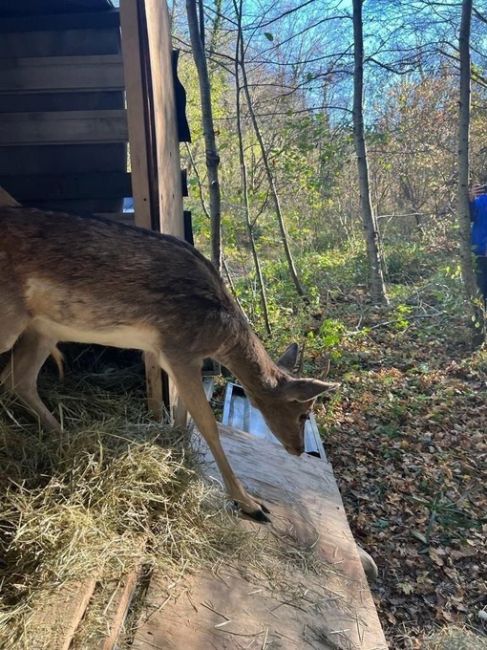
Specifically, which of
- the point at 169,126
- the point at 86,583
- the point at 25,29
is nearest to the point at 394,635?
the point at 86,583

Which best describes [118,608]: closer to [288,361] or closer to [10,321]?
[10,321]

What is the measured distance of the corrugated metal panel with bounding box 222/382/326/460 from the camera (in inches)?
195

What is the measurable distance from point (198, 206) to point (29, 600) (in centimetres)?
1136

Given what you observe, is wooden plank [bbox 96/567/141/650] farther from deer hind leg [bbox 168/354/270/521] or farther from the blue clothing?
the blue clothing

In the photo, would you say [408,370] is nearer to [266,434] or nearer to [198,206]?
[266,434]

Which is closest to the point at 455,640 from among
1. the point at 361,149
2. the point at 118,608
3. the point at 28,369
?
the point at 118,608

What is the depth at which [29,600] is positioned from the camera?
7.10 ft

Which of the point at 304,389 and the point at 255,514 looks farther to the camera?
the point at 304,389

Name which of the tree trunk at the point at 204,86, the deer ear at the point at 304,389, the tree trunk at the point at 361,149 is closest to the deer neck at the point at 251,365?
the deer ear at the point at 304,389

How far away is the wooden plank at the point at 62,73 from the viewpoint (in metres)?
4.04

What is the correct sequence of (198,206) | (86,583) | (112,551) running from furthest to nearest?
1. (198,206)
2. (112,551)
3. (86,583)

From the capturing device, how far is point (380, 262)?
10.6 m

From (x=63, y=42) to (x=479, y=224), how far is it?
257 inches

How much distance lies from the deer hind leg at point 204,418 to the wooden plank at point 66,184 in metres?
1.78
